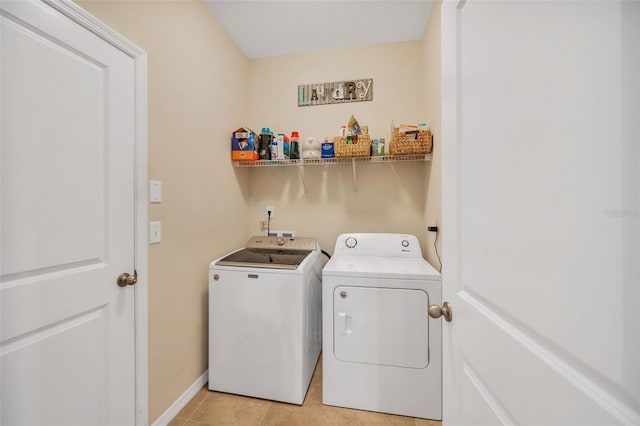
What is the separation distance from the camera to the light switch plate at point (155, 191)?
1374mm

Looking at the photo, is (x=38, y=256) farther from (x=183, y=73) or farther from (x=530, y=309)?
(x=530, y=309)

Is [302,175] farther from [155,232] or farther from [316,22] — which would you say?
[155,232]

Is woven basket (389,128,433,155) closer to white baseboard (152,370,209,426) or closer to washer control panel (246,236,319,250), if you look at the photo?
washer control panel (246,236,319,250)

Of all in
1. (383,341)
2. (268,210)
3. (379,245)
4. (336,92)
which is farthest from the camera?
(268,210)

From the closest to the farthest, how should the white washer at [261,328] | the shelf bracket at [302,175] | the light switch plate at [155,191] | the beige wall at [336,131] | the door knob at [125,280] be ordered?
the door knob at [125,280] → the light switch plate at [155,191] → the white washer at [261,328] → the beige wall at [336,131] → the shelf bracket at [302,175]

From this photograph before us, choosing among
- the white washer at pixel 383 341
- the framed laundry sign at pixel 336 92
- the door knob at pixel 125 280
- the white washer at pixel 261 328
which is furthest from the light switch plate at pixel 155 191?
A: the framed laundry sign at pixel 336 92

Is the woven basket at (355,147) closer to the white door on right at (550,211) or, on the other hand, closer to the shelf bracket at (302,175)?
the shelf bracket at (302,175)

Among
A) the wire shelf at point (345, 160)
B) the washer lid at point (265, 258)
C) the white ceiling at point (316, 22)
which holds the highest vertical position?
the white ceiling at point (316, 22)

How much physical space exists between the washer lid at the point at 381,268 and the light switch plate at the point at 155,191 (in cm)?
106

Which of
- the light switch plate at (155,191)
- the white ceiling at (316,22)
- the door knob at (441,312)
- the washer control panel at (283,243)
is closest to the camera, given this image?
the door knob at (441,312)

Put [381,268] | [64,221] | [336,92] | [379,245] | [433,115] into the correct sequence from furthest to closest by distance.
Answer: [336,92] < [379,245] < [433,115] < [381,268] < [64,221]

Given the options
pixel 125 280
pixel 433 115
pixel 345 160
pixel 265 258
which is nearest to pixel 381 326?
pixel 265 258

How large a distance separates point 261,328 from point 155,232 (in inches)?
34.5

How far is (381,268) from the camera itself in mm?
1688
